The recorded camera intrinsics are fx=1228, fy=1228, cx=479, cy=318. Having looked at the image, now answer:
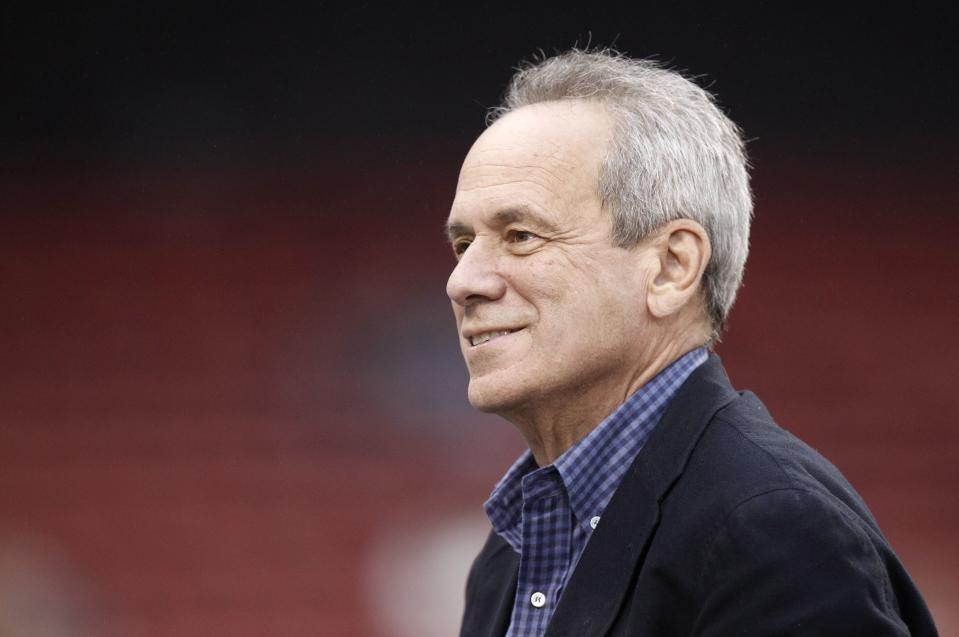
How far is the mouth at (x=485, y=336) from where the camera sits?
5.99ft

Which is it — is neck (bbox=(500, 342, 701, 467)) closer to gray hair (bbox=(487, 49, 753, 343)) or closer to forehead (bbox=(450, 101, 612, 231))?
gray hair (bbox=(487, 49, 753, 343))

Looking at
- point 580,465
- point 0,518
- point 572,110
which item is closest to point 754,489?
point 580,465

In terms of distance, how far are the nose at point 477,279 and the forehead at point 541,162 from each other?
6cm

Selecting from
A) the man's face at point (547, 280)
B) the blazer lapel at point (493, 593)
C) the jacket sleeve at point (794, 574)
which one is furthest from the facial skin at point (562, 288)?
the jacket sleeve at point (794, 574)

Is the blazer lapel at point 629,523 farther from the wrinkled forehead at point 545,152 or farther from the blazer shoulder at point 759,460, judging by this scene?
the wrinkled forehead at point 545,152

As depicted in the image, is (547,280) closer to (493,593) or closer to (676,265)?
(676,265)

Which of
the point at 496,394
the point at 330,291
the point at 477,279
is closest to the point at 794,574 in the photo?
the point at 496,394

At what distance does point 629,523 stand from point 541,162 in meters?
0.56

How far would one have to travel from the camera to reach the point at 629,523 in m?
1.61

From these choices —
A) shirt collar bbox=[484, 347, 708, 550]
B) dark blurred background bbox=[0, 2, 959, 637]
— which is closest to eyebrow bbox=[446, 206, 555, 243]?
shirt collar bbox=[484, 347, 708, 550]

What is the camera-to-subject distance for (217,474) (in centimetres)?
455

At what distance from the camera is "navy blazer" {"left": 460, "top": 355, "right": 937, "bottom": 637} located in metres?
1.39

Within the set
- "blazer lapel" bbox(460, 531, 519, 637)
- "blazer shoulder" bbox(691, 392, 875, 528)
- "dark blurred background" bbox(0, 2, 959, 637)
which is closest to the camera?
"blazer shoulder" bbox(691, 392, 875, 528)

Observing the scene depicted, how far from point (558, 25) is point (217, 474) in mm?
2143
